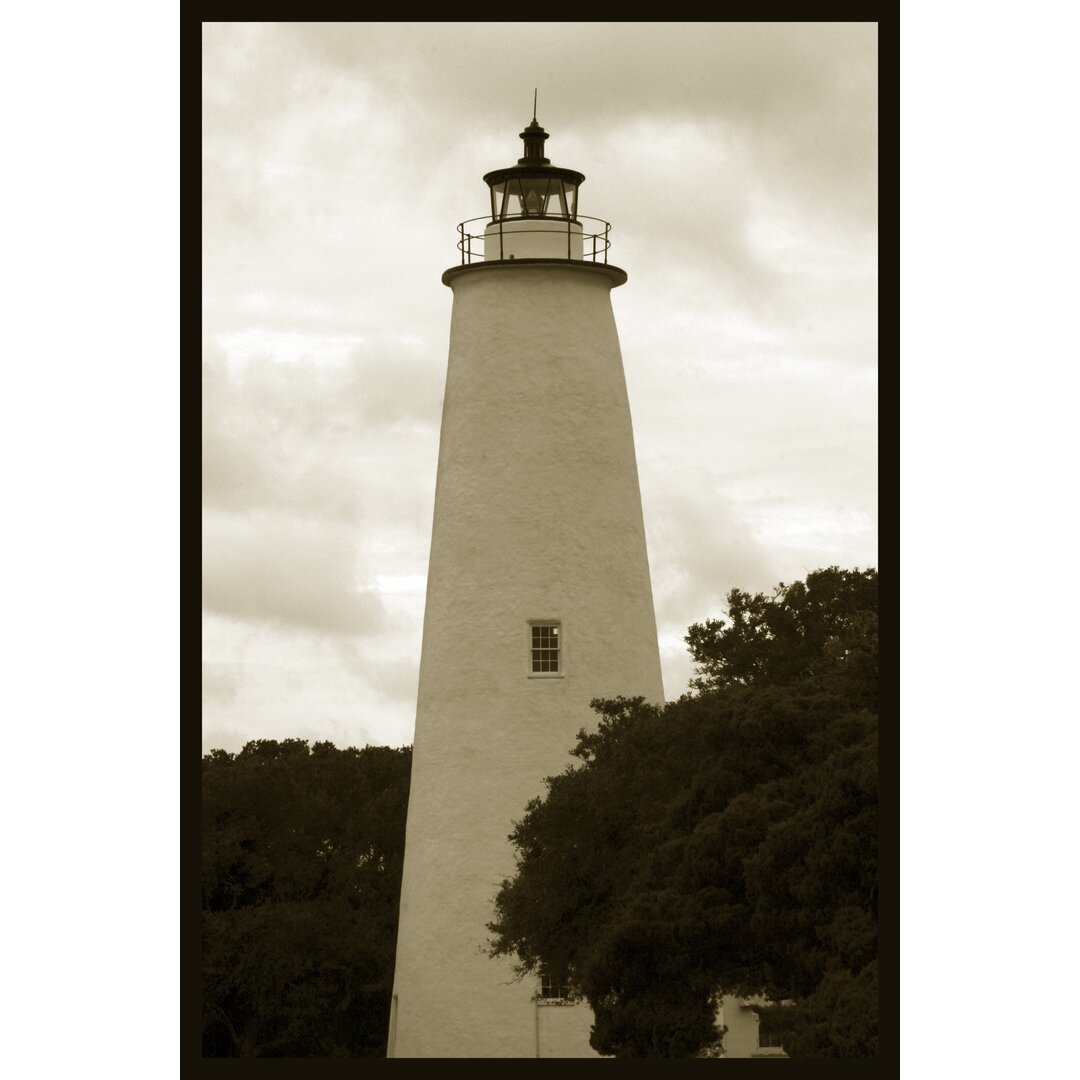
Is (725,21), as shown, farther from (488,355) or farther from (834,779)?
(488,355)

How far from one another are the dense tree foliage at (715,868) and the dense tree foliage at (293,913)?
28.6 ft

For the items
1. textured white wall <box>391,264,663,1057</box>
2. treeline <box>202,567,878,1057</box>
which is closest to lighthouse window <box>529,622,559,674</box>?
textured white wall <box>391,264,663,1057</box>

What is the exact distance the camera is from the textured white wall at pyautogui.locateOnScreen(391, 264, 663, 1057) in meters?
33.8

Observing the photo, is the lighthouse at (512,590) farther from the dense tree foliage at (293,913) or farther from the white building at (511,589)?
the dense tree foliage at (293,913)

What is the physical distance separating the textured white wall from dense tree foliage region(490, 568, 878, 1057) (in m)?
2.38

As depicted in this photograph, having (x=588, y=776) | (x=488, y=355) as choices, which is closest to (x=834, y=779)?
(x=588, y=776)

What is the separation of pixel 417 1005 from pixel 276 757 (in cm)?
1124

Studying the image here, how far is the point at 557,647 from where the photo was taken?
1352 inches

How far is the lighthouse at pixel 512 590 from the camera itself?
33.8m

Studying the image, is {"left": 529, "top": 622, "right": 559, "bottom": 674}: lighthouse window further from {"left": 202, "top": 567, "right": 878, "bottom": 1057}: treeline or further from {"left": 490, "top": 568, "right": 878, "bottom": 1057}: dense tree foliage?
{"left": 490, "top": 568, "right": 878, "bottom": 1057}: dense tree foliage

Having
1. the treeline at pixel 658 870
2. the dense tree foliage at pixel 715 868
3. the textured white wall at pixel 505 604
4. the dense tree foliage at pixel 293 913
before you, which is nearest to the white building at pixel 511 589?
the textured white wall at pixel 505 604

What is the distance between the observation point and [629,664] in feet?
113

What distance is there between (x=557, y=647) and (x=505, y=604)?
1127 mm

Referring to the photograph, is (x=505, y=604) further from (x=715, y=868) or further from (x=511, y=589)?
(x=715, y=868)
